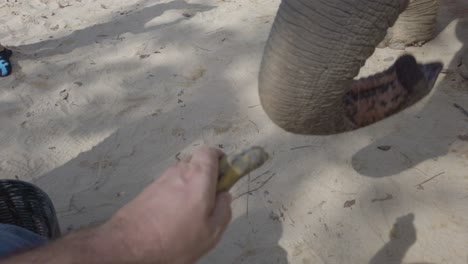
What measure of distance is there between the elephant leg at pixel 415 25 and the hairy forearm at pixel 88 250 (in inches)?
107

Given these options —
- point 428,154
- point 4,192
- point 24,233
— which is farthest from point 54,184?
point 428,154

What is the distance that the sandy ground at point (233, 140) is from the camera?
2.19 metres

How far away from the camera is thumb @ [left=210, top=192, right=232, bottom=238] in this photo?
1.02 meters

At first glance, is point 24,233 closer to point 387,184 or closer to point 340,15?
point 340,15

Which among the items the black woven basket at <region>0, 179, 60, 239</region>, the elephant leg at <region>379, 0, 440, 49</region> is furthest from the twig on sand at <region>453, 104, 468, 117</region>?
the black woven basket at <region>0, 179, 60, 239</region>

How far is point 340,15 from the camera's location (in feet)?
4.31

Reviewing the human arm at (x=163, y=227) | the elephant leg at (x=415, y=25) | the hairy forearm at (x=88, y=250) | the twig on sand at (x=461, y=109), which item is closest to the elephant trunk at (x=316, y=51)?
the human arm at (x=163, y=227)

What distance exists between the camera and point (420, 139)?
102 inches

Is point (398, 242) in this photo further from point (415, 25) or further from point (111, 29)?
point (111, 29)

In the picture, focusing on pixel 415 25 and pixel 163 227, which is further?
pixel 415 25

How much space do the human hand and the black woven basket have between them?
115 cm

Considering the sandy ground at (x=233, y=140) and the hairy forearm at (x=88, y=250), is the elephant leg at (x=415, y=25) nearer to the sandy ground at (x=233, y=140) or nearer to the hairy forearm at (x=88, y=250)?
the sandy ground at (x=233, y=140)

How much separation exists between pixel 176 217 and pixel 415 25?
2.67 m

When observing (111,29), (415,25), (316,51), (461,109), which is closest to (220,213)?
(316,51)
